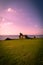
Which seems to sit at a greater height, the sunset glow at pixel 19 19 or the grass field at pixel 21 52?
the sunset glow at pixel 19 19

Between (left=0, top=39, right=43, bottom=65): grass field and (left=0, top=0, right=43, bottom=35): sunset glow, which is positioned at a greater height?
(left=0, top=0, right=43, bottom=35): sunset glow

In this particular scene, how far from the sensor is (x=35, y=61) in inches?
70.1

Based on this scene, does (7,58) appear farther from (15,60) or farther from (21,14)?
(21,14)

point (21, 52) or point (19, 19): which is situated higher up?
point (19, 19)

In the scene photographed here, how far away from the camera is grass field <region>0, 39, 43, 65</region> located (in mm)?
1727

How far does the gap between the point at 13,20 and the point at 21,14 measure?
0.13 meters

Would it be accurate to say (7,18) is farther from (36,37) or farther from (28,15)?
(36,37)

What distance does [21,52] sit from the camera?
70.4 inches

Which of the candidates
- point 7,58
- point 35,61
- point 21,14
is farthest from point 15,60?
point 21,14

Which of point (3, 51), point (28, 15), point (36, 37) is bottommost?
point (3, 51)

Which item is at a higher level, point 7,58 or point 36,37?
point 36,37

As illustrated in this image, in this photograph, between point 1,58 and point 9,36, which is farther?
point 9,36

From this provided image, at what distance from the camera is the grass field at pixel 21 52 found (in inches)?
68.0

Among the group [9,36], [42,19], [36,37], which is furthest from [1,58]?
[42,19]
